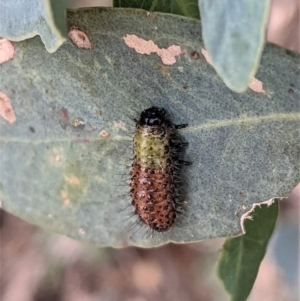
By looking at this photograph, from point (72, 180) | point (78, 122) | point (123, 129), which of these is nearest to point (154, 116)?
point (123, 129)

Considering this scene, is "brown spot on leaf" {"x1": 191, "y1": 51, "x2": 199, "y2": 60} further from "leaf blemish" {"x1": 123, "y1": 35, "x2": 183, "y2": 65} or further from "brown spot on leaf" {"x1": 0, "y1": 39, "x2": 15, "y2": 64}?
"brown spot on leaf" {"x1": 0, "y1": 39, "x2": 15, "y2": 64}

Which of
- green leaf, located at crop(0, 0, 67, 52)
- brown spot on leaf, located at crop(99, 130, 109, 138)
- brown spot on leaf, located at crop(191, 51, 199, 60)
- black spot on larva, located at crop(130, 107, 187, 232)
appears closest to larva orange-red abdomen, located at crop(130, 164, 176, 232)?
black spot on larva, located at crop(130, 107, 187, 232)

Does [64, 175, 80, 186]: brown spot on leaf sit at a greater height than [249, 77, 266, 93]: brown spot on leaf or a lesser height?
lesser

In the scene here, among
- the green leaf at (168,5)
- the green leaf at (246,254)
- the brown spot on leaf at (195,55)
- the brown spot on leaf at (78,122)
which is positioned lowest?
the green leaf at (246,254)

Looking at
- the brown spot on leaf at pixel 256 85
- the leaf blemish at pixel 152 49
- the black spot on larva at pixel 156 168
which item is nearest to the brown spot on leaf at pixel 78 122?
the black spot on larva at pixel 156 168

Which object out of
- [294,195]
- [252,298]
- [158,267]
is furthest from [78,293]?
[294,195]

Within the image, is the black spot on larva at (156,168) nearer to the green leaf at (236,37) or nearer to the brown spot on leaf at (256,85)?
the brown spot on leaf at (256,85)
